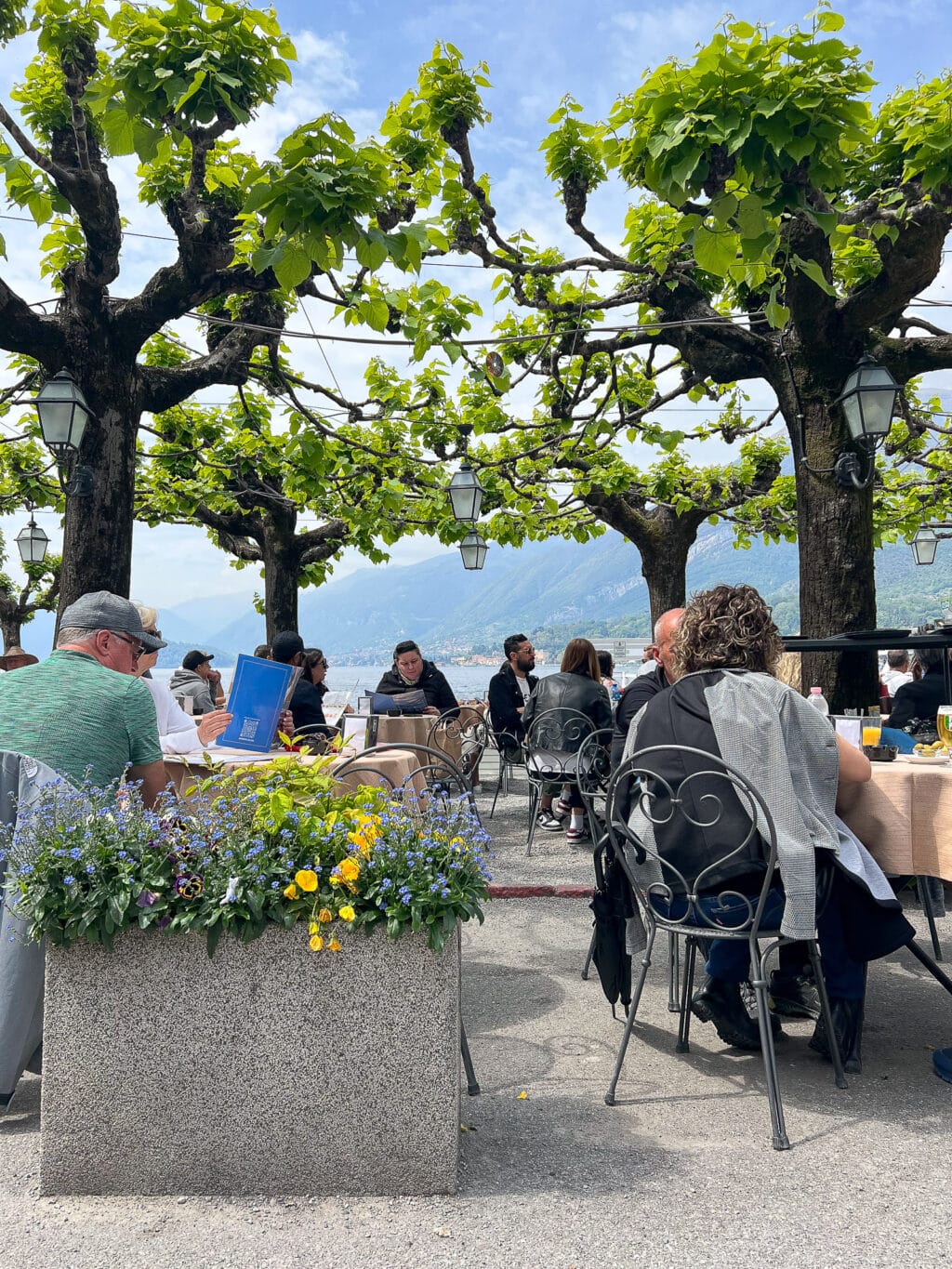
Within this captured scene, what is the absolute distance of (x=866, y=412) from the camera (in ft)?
21.3

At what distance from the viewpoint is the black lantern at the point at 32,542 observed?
18641 millimetres

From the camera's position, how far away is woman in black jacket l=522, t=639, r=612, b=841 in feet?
24.8

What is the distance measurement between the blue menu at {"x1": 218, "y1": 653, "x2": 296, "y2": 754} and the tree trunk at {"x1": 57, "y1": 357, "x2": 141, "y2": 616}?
279 cm

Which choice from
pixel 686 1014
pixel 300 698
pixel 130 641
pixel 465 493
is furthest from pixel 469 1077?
pixel 465 493

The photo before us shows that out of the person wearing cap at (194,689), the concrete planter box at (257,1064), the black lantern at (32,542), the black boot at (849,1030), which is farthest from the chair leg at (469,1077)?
the black lantern at (32,542)

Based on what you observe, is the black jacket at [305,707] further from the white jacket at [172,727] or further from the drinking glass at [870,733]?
the drinking glass at [870,733]

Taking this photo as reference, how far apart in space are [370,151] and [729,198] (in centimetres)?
149

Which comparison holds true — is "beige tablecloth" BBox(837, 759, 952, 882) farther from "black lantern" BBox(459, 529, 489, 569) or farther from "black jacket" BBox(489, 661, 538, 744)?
"black lantern" BBox(459, 529, 489, 569)

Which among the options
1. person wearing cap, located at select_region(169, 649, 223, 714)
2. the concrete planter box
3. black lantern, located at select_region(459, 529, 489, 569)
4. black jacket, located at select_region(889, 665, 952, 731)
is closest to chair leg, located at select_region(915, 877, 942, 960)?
the concrete planter box

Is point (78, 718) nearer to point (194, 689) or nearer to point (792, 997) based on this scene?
point (792, 997)

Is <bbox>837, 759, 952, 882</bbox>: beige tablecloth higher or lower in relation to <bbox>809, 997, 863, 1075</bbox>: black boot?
higher

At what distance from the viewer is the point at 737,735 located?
326cm

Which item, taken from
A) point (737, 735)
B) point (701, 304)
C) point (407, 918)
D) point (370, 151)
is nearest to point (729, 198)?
point (370, 151)

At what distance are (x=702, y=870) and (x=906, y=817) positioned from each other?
0.98 meters
